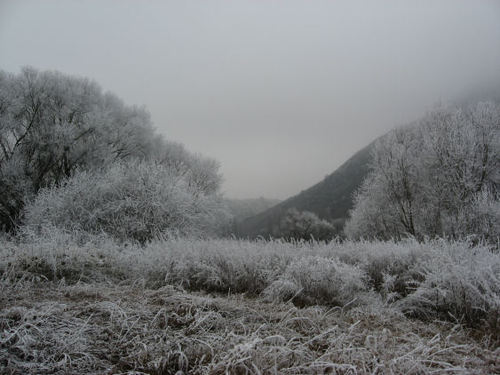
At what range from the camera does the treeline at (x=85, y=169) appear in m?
10.2

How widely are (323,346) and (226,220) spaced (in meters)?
19.3

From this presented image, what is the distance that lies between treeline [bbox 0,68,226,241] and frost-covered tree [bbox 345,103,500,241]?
1087 centimetres

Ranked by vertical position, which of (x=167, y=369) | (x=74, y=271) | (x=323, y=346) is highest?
(x=74, y=271)

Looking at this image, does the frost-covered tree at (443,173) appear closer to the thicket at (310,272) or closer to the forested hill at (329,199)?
the thicket at (310,272)

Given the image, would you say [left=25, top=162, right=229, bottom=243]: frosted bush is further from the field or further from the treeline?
the field

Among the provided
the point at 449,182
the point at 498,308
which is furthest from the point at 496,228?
the point at 498,308

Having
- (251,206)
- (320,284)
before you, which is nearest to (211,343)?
(320,284)

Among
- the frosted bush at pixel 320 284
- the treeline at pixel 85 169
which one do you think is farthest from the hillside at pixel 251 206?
the frosted bush at pixel 320 284

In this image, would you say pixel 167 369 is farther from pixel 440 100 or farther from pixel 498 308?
pixel 440 100

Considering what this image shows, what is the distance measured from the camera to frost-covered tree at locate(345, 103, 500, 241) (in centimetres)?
1263

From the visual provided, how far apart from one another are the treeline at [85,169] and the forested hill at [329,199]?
128ft

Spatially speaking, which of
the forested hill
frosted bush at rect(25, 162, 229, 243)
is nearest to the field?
frosted bush at rect(25, 162, 229, 243)

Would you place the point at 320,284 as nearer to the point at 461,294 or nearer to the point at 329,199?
the point at 461,294

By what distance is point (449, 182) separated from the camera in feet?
45.7
